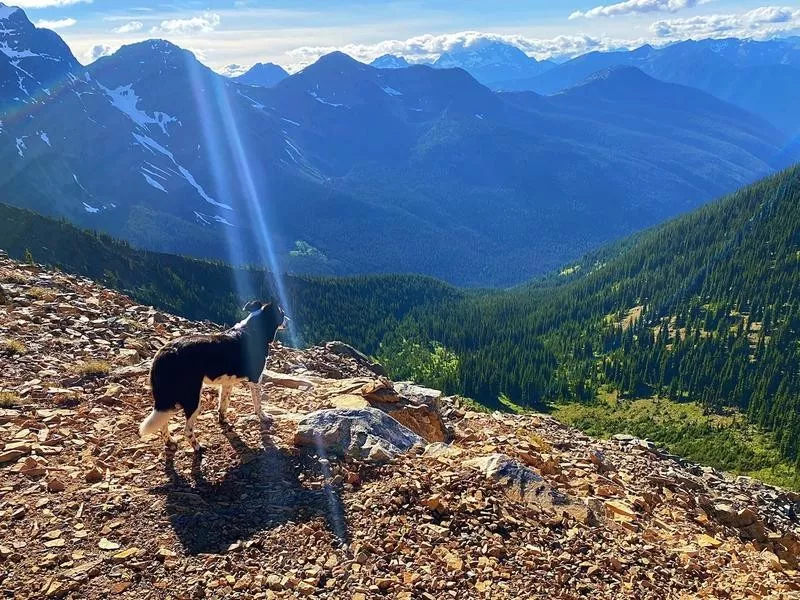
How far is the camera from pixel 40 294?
2405 centimetres

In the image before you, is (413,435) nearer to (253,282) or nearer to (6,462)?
(6,462)

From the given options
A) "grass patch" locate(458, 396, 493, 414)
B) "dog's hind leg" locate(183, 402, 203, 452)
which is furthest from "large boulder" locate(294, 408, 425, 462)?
"grass patch" locate(458, 396, 493, 414)

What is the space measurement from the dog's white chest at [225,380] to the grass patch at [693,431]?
96852 millimetres

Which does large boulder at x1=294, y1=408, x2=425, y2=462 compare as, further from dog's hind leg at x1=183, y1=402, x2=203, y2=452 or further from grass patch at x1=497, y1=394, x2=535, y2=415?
grass patch at x1=497, y1=394, x2=535, y2=415

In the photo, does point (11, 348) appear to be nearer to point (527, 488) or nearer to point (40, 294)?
point (40, 294)

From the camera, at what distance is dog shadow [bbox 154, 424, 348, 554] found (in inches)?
387

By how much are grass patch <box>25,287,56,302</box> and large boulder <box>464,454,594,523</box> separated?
20.6 meters

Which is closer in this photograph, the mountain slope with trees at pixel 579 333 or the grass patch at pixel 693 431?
the grass patch at pixel 693 431

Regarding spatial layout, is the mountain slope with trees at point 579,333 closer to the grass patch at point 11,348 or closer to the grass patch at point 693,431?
the grass patch at point 693,431

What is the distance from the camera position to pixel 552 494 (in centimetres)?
1258

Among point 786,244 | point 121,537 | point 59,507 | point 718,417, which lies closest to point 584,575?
point 121,537

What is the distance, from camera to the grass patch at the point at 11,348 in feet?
57.5

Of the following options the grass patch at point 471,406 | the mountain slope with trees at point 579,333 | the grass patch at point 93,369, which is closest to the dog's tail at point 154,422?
the grass patch at point 93,369

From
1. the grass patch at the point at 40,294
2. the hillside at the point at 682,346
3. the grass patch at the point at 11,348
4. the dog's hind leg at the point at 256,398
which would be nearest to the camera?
the dog's hind leg at the point at 256,398
